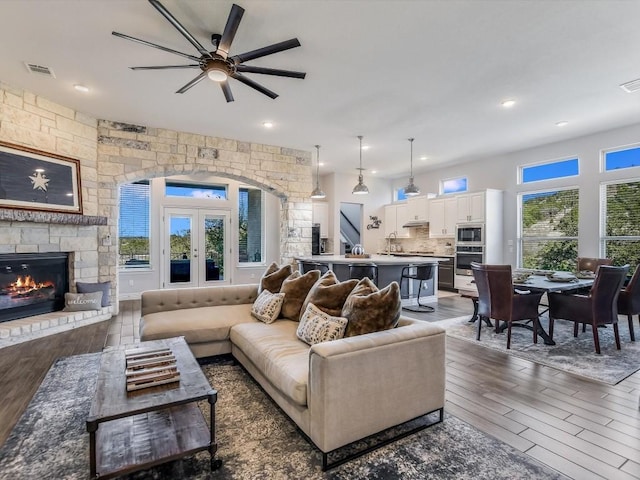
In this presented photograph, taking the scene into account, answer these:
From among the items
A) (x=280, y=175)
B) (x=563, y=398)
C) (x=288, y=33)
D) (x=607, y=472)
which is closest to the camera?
(x=607, y=472)

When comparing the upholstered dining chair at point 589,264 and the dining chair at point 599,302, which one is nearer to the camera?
the dining chair at point 599,302

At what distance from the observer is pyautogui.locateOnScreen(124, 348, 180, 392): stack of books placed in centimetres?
189

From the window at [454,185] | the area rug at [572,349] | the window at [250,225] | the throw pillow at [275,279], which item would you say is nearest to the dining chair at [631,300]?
the area rug at [572,349]

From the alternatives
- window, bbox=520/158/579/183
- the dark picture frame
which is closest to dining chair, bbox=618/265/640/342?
window, bbox=520/158/579/183

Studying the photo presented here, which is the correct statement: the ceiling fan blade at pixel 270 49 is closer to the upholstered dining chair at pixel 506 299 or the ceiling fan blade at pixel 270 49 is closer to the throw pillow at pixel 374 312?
the throw pillow at pixel 374 312

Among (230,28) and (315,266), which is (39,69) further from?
(315,266)

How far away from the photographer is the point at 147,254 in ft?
24.1

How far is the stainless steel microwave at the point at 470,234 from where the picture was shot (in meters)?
7.23

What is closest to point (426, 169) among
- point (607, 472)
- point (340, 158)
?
point (340, 158)

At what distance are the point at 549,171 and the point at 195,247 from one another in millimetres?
7725

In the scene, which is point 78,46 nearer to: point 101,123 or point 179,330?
Result: point 101,123

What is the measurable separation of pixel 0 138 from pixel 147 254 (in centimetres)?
370

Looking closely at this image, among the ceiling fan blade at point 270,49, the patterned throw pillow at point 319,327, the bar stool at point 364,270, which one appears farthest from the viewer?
the bar stool at point 364,270

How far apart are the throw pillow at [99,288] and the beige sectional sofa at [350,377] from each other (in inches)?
136
